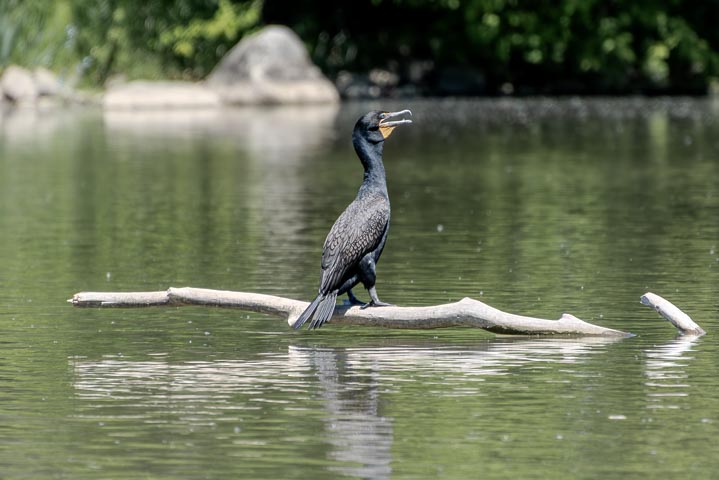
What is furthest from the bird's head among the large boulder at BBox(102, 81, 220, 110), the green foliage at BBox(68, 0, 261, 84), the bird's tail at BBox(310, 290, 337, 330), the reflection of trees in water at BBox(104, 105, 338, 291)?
the green foliage at BBox(68, 0, 261, 84)

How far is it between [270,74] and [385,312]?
44240 millimetres

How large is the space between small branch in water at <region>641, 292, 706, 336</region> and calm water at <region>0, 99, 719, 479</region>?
13 cm

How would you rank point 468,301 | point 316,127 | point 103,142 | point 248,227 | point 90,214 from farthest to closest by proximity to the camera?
point 316,127 < point 103,142 < point 90,214 < point 248,227 < point 468,301

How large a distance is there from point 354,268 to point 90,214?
11.3m

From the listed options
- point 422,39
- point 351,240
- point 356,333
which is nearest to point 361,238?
point 351,240

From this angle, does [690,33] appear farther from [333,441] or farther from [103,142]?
[333,441]

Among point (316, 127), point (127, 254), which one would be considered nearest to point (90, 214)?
point (127, 254)

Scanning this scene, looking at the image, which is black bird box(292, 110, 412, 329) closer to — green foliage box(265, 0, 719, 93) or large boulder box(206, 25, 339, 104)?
large boulder box(206, 25, 339, 104)

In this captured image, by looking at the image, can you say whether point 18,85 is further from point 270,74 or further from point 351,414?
point 351,414

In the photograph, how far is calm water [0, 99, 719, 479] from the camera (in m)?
8.96

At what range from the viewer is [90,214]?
22.7m

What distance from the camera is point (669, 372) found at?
10.9 meters

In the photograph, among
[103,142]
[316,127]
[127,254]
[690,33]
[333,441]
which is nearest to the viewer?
[333,441]

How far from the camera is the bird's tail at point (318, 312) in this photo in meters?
11.5
